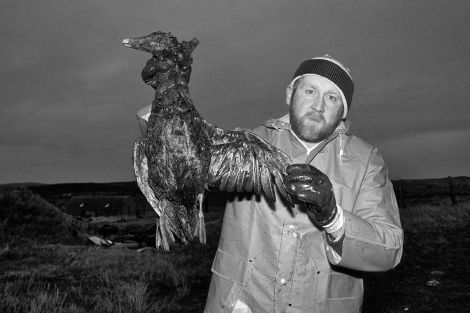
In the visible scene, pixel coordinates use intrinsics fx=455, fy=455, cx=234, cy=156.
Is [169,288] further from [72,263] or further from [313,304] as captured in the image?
[313,304]

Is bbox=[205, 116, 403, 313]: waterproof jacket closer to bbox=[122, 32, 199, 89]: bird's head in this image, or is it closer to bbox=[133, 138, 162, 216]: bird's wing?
bbox=[133, 138, 162, 216]: bird's wing

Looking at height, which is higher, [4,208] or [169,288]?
[4,208]

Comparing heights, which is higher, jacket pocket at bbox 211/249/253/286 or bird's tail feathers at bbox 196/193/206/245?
bird's tail feathers at bbox 196/193/206/245

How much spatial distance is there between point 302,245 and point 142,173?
1373 millimetres

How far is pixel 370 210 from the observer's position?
3.53 metres

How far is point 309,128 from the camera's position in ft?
11.5

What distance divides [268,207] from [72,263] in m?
10.4

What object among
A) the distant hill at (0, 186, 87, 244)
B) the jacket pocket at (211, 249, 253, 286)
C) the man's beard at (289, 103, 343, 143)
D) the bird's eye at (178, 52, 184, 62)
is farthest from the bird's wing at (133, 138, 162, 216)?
the distant hill at (0, 186, 87, 244)

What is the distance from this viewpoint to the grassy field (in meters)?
8.98

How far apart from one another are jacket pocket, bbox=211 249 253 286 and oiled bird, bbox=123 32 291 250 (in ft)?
2.14

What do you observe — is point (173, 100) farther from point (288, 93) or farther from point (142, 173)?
point (288, 93)

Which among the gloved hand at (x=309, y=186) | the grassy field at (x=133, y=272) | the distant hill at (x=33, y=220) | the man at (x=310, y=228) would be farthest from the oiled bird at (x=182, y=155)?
the distant hill at (x=33, y=220)

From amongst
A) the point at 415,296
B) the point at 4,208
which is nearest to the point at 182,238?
the point at 415,296

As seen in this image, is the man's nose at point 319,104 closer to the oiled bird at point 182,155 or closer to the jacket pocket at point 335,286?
the oiled bird at point 182,155
